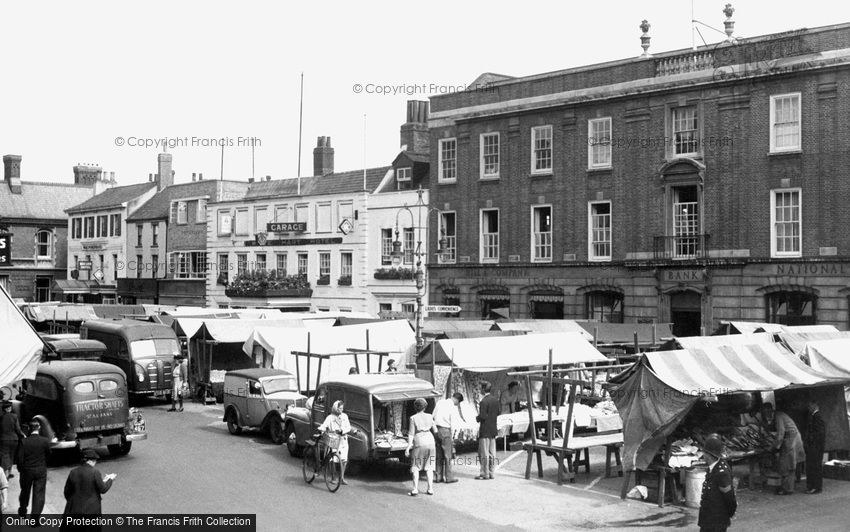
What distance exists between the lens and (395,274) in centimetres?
4906

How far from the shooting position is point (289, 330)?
30750 millimetres

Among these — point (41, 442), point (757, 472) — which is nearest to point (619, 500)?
point (757, 472)

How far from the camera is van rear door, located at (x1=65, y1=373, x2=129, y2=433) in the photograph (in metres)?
20.7

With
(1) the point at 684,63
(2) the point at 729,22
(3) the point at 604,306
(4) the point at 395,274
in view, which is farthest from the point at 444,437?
(4) the point at 395,274

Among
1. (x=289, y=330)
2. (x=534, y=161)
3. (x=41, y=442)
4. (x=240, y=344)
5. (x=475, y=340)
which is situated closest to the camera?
(x=41, y=442)

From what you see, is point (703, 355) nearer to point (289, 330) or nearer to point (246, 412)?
point (246, 412)

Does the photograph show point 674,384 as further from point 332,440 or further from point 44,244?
point 44,244

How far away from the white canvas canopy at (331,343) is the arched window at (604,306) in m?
12.5

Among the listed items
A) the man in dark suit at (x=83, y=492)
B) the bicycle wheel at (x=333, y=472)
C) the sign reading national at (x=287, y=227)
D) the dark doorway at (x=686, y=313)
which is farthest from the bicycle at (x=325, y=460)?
the sign reading national at (x=287, y=227)

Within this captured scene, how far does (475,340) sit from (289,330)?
26.9ft

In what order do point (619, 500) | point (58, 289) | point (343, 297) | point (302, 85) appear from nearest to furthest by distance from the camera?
1. point (619, 500)
2. point (343, 297)
3. point (302, 85)
4. point (58, 289)

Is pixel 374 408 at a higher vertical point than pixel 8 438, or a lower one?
higher

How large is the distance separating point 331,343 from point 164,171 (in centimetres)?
4657

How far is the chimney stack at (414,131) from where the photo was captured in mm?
53094
